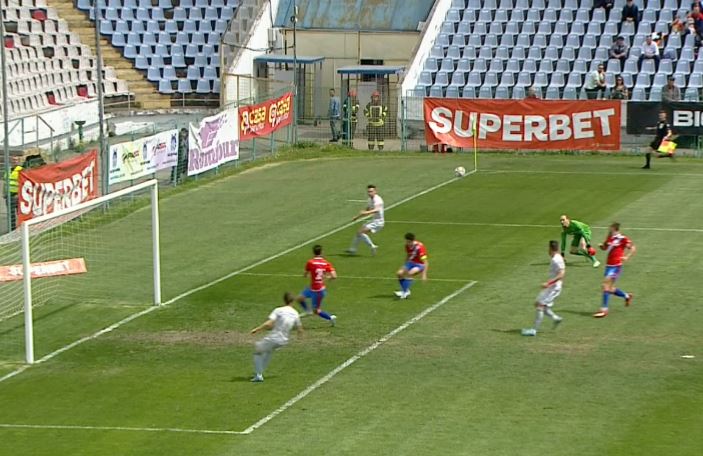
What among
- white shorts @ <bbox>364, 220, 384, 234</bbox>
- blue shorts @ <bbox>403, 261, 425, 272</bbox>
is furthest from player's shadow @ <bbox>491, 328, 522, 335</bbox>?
white shorts @ <bbox>364, 220, 384, 234</bbox>

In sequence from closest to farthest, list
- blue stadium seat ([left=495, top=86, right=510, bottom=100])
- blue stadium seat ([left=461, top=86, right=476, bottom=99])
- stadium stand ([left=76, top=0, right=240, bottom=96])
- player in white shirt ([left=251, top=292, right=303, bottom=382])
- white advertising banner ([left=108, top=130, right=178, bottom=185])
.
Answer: player in white shirt ([left=251, top=292, right=303, bottom=382])
white advertising banner ([left=108, top=130, right=178, bottom=185])
blue stadium seat ([left=495, top=86, right=510, bottom=100])
blue stadium seat ([left=461, top=86, right=476, bottom=99])
stadium stand ([left=76, top=0, right=240, bottom=96])

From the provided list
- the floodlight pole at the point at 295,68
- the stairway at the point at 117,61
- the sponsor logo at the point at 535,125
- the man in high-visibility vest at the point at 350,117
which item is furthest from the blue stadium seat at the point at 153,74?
the sponsor logo at the point at 535,125

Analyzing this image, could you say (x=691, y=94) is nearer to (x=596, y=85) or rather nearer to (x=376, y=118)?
(x=596, y=85)

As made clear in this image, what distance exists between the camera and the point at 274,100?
52719 millimetres

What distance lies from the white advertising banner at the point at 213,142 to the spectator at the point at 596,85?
13058 mm

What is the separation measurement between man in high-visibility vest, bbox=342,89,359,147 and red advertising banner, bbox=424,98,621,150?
Result: 146 inches

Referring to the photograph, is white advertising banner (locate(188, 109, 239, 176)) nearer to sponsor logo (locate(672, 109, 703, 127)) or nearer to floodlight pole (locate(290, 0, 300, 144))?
floodlight pole (locate(290, 0, 300, 144))

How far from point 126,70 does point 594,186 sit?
77.8ft

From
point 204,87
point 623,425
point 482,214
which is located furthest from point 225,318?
point 204,87

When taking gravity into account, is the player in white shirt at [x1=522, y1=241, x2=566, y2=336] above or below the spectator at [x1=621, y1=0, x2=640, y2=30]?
below

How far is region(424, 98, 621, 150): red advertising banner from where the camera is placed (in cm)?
5122

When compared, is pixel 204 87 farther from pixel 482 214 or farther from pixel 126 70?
pixel 482 214

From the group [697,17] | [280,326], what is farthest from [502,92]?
[280,326]

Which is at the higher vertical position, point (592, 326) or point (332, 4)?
point (332, 4)
